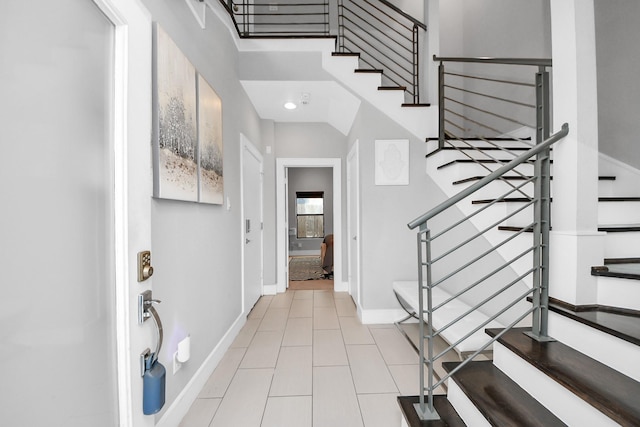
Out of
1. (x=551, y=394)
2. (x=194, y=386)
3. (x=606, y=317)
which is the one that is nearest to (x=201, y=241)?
(x=194, y=386)

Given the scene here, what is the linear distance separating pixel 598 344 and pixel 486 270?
98 centimetres

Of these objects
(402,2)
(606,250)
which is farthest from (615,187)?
(402,2)

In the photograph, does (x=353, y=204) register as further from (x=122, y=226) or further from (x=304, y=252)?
(x=304, y=252)

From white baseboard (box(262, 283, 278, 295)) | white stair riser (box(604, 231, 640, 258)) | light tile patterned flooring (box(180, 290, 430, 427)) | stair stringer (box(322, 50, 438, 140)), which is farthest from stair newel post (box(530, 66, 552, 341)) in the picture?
white baseboard (box(262, 283, 278, 295))

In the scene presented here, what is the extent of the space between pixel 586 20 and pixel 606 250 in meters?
1.24

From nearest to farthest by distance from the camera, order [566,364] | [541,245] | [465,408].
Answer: [566,364], [465,408], [541,245]

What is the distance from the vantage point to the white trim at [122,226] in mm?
979

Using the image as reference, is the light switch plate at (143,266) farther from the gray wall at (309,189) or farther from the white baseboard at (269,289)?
the gray wall at (309,189)

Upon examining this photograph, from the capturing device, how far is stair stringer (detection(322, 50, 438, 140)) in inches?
122

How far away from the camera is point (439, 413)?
1.42m

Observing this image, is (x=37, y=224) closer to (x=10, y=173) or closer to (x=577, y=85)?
(x=10, y=173)

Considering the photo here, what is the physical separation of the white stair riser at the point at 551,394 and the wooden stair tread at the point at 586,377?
4 cm

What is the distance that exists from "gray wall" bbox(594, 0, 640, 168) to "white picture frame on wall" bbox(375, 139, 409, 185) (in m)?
1.67

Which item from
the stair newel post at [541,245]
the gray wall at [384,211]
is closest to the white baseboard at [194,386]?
the gray wall at [384,211]
